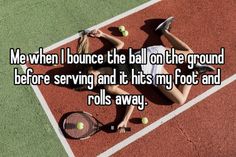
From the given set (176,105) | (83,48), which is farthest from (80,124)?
(176,105)

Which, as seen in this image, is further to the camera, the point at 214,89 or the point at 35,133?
the point at 214,89

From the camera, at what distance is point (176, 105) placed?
743cm

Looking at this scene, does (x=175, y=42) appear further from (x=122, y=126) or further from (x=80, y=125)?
(x=80, y=125)

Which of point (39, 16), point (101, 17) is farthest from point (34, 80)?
point (101, 17)

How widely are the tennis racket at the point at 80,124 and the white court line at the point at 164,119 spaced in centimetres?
23

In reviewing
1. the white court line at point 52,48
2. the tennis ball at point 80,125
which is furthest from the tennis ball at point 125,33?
the tennis ball at point 80,125

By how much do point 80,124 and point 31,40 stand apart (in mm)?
2079

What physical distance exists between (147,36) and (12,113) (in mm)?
3231

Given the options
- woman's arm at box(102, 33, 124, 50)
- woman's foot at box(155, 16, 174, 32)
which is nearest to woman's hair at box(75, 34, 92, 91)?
woman's arm at box(102, 33, 124, 50)

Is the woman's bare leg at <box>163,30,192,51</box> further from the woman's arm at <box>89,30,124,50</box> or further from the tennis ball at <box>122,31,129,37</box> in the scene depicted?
the woman's arm at <box>89,30,124,50</box>

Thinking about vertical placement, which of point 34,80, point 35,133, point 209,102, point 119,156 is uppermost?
point 34,80

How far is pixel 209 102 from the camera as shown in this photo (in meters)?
7.49

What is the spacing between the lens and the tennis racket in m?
6.95

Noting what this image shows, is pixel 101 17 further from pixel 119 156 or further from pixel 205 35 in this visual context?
pixel 119 156
